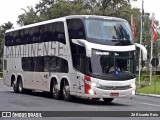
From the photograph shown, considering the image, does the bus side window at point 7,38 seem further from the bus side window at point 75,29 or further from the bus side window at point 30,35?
the bus side window at point 75,29

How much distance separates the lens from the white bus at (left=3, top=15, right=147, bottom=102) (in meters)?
21.6

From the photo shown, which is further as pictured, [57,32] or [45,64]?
[45,64]

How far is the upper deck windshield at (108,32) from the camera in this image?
21950 mm

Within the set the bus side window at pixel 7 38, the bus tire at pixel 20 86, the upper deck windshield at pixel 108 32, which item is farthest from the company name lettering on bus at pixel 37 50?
the upper deck windshield at pixel 108 32

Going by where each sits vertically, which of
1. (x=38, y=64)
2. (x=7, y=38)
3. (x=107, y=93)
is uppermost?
(x=7, y=38)

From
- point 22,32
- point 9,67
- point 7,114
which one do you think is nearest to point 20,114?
point 7,114

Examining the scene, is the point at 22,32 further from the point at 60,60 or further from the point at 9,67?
the point at 60,60

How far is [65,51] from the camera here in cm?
2348

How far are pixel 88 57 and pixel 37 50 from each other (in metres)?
6.47

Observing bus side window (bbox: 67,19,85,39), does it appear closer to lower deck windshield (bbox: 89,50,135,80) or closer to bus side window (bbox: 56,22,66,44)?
bus side window (bbox: 56,22,66,44)

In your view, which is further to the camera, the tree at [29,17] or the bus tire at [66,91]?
the tree at [29,17]

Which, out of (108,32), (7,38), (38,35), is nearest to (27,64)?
(38,35)

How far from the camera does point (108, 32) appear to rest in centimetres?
2236

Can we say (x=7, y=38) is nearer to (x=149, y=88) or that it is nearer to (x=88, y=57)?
(x=88, y=57)
